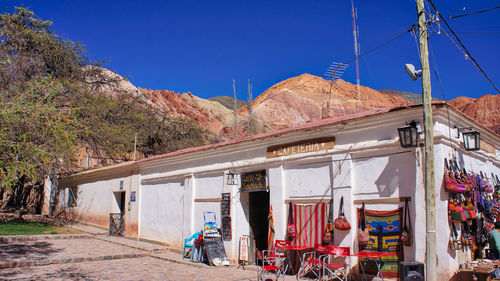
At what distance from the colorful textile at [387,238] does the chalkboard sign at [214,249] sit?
4.57m

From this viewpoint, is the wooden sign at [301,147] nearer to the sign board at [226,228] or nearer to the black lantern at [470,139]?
the sign board at [226,228]

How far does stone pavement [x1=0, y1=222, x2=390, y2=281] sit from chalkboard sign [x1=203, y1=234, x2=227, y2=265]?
0.37 metres

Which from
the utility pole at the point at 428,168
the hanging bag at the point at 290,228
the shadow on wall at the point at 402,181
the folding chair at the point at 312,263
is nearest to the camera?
the utility pole at the point at 428,168

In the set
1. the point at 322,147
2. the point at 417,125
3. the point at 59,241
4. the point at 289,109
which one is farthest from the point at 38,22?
the point at 289,109

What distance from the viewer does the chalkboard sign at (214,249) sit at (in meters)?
11.0

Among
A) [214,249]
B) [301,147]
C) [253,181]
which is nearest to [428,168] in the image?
[301,147]

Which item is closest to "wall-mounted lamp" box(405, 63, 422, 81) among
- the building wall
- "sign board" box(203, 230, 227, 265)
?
"sign board" box(203, 230, 227, 265)

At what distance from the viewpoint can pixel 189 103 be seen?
5638 centimetres

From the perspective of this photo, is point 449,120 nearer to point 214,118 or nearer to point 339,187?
point 339,187

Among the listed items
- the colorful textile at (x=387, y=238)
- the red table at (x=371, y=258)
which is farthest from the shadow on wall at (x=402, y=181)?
the red table at (x=371, y=258)

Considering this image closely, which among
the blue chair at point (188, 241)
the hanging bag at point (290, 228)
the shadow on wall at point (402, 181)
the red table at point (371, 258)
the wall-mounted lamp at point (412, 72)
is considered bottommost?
the blue chair at point (188, 241)

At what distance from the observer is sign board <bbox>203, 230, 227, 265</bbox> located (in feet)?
36.0

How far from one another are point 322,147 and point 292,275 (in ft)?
10.6

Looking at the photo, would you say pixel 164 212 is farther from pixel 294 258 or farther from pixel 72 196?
pixel 72 196
